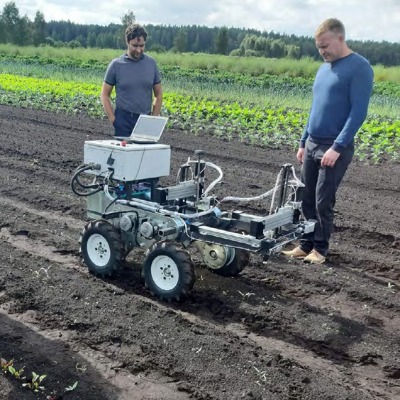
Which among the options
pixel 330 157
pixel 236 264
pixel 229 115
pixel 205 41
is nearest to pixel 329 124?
pixel 330 157

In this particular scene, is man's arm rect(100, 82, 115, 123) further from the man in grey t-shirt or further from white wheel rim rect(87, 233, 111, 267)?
white wheel rim rect(87, 233, 111, 267)

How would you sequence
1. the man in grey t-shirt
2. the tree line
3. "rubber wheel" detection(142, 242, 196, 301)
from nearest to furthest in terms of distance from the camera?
"rubber wheel" detection(142, 242, 196, 301)
the man in grey t-shirt
the tree line

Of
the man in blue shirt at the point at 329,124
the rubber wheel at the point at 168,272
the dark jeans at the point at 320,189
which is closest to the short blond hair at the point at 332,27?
the man in blue shirt at the point at 329,124

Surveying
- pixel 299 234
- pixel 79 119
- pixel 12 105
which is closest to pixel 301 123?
pixel 79 119

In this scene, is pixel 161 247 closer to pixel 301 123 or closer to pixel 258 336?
pixel 258 336

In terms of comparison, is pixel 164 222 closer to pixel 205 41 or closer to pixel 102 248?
pixel 102 248

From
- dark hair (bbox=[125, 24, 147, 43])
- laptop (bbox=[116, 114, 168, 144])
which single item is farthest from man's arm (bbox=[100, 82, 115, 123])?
laptop (bbox=[116, 114, 168, 144])

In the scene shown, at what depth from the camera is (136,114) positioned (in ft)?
18.5

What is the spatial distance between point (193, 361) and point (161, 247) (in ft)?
3.32

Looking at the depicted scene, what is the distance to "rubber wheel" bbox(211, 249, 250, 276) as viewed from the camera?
186 inches

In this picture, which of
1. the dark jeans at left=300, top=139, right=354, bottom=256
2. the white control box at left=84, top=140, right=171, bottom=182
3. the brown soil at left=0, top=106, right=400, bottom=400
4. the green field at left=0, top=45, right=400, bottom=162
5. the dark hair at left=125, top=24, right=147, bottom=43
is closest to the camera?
the brown soil at left=0, top=106, right=400, bottom=400

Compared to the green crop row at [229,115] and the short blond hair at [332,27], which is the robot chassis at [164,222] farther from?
the green crop row at [229,115]

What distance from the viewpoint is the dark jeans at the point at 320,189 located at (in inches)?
194

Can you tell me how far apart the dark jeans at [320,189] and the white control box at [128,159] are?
49.7 inches
